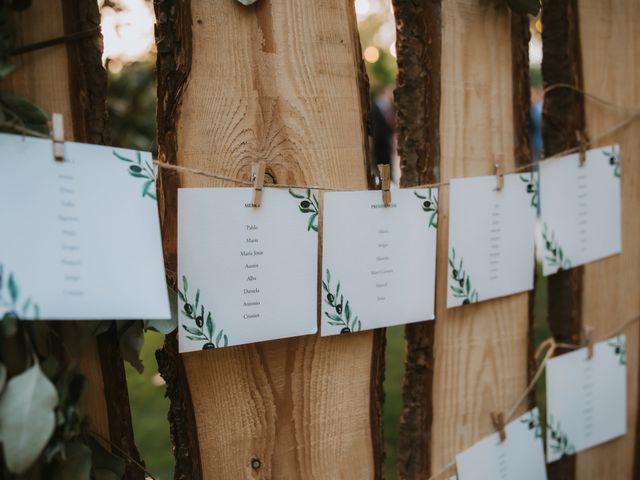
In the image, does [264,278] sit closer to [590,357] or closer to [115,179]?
[115,179]

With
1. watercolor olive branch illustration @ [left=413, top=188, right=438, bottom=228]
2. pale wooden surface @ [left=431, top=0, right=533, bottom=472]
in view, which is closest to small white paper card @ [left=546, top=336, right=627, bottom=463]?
pale wooden surface @ [left=431, top=0, right=533, bottom=472]

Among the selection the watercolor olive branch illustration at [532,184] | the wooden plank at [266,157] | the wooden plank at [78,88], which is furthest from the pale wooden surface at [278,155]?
the watercolor olive branch illustration at [532,184]

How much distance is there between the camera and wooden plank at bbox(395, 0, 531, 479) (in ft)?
3.20

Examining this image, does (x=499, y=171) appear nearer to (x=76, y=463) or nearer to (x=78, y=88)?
(x=78, y=88)

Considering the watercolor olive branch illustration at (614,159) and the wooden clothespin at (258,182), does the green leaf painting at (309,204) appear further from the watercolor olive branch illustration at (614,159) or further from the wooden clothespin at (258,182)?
the watercolor olive branch illustration at (614,159)

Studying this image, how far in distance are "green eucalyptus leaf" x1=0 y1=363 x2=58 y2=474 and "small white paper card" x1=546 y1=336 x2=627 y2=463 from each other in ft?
3.19

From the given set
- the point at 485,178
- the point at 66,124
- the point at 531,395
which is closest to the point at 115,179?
the point at 66,124

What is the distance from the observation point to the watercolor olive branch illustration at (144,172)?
0.69 metres

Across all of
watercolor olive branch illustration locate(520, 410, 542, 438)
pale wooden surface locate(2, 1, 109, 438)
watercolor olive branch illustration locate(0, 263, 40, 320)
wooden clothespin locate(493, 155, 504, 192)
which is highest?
pale wooden surface locate(2, 1, 109, 438)

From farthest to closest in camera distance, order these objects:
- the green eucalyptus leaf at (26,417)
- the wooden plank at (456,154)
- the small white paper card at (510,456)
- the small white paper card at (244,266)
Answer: the small white paper card at (510,456) < the wooden plank at (456,154) < the small white paper card at (244,266) < the green eucalyptus leaf at (26,417)

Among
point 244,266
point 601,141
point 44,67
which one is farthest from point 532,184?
point 44,67

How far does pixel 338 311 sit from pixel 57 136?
1.56 ft

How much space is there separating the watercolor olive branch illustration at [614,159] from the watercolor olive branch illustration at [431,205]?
1.63ft

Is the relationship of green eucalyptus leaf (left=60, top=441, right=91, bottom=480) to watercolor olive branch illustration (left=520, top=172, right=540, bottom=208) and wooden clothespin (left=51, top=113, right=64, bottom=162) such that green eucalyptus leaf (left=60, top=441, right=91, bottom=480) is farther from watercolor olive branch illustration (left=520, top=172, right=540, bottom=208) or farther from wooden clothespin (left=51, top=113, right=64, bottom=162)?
watercolor olive branch illustration (left=520, top=172, right=540, bottom=208)
